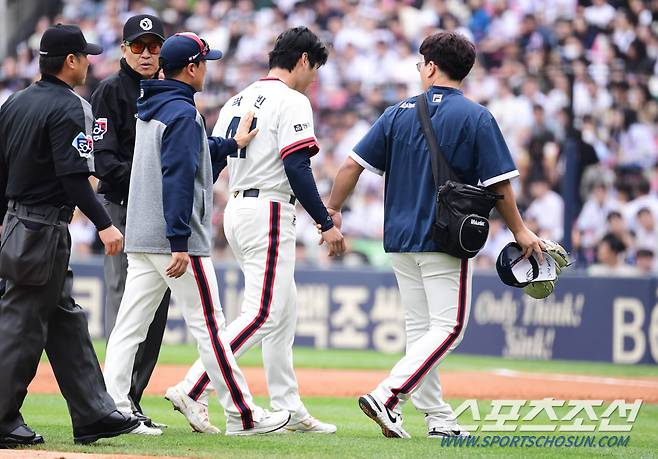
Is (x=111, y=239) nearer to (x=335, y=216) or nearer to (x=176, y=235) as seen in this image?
(x=176, y=235)

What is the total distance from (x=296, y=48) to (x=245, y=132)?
0.65 metres

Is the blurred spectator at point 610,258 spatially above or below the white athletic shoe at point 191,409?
above

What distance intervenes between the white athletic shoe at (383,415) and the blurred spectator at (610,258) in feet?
27.0

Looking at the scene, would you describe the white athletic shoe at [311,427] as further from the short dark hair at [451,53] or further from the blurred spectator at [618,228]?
the blurred spectator at [618,228]

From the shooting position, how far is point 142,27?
23.7 feet

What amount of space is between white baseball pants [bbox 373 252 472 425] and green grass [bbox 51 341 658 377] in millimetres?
5993

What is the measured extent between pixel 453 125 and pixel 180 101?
1602 millimetres

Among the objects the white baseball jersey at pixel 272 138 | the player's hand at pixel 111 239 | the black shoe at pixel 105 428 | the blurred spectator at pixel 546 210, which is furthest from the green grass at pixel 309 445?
the blurred spectator at pixel 546 210

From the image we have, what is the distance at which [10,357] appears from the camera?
6090 millimetres

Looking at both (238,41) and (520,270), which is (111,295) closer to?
(520,270)

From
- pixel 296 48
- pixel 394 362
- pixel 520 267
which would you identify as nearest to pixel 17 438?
pixel 296 48

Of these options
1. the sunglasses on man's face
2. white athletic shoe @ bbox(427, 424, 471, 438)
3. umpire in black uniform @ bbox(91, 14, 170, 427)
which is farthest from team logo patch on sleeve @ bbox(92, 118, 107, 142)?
white athletic shoe @ bbox(427, 424, 471, 438)

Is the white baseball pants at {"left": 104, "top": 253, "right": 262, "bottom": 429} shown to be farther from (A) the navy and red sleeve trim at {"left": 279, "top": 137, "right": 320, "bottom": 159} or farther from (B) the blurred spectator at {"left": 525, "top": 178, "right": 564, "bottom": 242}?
(B) the blurred spectator at {"left": 525, "top": 178, "right": 564, "bottom": 242}

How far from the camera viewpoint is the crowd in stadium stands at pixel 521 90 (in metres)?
15.1
